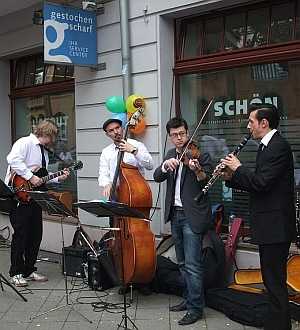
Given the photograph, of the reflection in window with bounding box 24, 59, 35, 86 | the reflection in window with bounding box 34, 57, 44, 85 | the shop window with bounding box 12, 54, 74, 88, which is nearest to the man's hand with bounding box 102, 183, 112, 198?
the shop window with bounding box 12, 54, 74, 88

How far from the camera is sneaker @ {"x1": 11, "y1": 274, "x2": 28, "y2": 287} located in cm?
640

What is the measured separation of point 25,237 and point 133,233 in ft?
5.98

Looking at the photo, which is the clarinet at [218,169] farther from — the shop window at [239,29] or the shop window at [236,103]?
the shop window at [239,29]

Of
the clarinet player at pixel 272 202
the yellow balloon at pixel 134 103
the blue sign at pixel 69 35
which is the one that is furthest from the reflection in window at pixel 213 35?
the clarinet player at pixel 272 202

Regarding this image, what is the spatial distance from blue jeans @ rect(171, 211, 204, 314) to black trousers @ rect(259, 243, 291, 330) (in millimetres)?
857

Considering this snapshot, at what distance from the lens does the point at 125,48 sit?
281 inches

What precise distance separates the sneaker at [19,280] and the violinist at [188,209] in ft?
7.21

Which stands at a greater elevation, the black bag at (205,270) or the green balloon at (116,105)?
the green balloon at (116,105)

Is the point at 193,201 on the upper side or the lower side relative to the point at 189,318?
upper

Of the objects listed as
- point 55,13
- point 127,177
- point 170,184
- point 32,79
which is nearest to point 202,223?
point 170,184

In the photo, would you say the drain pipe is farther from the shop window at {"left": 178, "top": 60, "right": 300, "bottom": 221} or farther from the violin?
the violin

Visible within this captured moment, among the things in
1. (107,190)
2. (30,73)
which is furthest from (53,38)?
(30,73)

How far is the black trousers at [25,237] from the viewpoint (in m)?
6.41

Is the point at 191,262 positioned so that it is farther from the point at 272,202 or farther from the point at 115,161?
the point at 115,161
